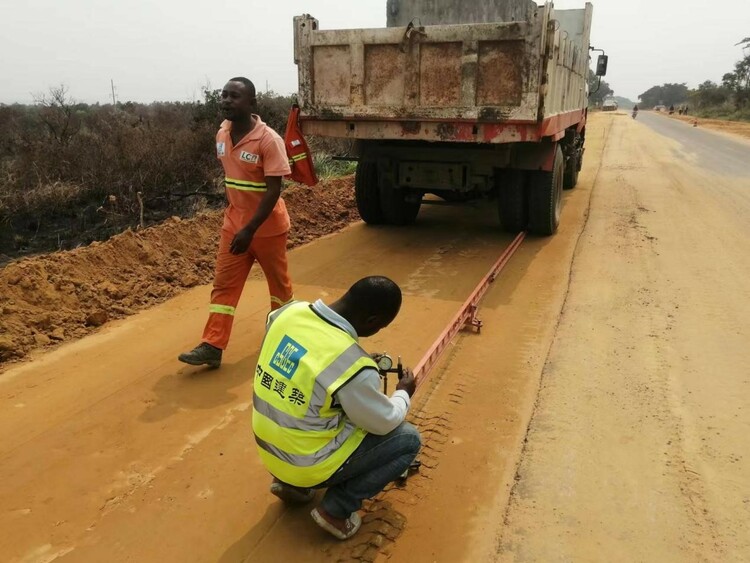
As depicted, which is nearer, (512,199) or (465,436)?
(465,436)

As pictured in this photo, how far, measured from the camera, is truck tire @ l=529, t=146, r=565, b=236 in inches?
271

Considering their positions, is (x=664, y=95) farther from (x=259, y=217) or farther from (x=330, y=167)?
(x=259, y=217)

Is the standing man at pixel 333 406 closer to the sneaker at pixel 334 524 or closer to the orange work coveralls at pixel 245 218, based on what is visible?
the sneaker at pixel 334 524

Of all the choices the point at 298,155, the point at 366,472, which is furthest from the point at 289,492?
the point at 298,155

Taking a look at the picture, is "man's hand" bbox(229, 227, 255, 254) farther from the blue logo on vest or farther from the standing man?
the blue logo on vest

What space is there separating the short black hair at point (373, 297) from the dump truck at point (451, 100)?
3.81 metres

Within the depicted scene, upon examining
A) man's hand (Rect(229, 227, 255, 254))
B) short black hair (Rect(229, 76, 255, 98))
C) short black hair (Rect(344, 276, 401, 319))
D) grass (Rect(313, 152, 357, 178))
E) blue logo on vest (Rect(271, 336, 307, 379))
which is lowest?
grass (Rect(313, 152, 357, 178))

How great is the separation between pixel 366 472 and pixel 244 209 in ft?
6.78

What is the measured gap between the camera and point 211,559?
2.38 metres

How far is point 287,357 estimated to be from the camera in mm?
2191

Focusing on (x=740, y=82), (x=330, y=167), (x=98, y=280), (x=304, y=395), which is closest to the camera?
(x=304, y=395)

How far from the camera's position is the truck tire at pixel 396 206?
7.61 m

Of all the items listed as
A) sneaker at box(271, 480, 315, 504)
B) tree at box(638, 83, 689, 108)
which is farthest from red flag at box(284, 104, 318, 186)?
tree at box(638, 83, 689, 108)

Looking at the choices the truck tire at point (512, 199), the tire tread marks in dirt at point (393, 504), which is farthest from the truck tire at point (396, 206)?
the tire tread marks in dirt at point (393, 504)
